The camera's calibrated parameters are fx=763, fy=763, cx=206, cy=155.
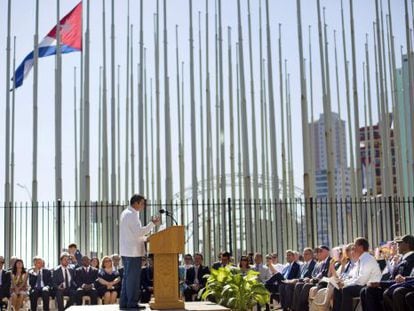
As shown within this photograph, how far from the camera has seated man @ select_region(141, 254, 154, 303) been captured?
1622 cm

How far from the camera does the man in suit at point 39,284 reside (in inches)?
643

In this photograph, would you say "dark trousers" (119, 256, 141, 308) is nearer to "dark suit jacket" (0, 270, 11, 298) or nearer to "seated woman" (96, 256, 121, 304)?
"seated woman" (96, 256, 121, 304)

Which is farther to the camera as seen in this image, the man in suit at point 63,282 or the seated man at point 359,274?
the man in suit at point 63,282

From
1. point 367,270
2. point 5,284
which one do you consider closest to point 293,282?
point 367,270

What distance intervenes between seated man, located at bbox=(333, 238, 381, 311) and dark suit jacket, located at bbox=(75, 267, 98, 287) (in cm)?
655

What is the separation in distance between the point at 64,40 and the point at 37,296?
786cm

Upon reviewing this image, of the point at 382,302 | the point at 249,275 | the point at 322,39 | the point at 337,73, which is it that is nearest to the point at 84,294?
the point at 249,275

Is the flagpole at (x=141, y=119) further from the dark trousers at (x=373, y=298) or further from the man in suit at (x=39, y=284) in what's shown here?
the dark trousers at (x=373, y=298)

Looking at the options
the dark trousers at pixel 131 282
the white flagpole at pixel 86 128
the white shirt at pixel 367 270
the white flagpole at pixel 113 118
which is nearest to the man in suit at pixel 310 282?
the white shirt at pixel 367 270

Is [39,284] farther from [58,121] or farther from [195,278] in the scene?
[58,121]

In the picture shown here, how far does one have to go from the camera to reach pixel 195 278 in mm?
17141

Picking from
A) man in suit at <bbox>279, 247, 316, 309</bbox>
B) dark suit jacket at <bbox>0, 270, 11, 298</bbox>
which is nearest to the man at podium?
man in suit at <bbox>279, 247, 316, 309</bbox>

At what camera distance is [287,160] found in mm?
26109

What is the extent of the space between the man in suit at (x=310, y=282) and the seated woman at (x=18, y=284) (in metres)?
5.85
